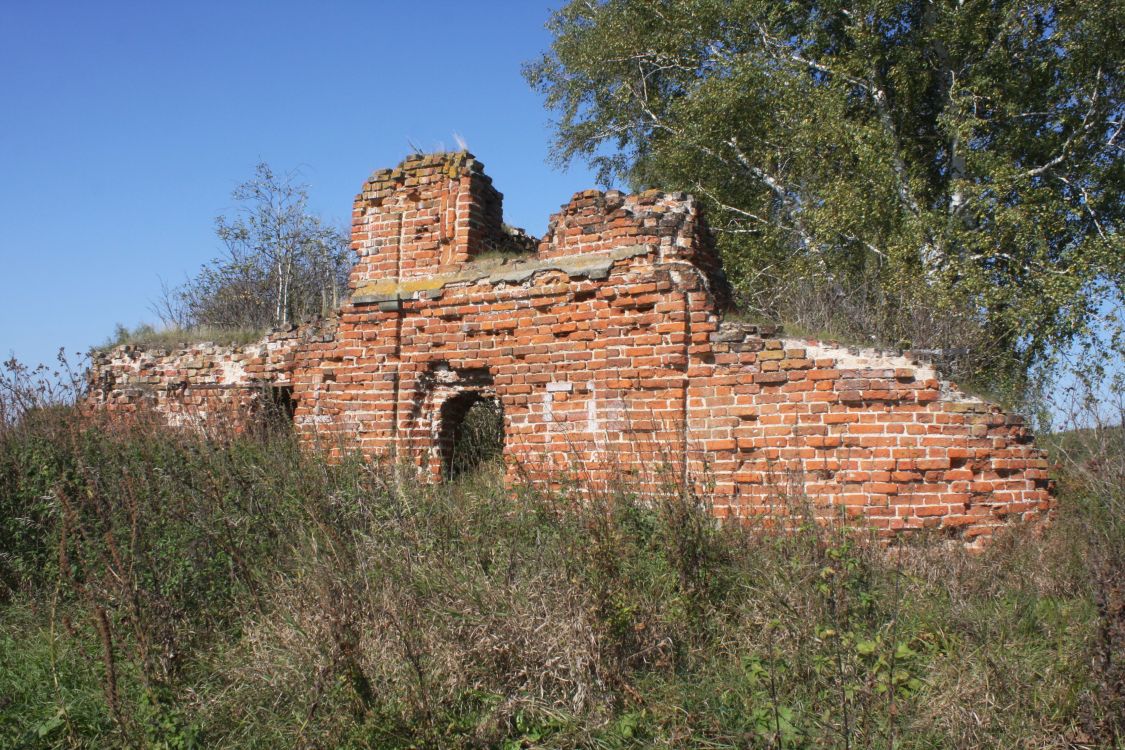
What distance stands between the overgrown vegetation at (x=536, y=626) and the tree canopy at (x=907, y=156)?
6.04 meters

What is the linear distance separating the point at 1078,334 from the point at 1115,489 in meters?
8.47

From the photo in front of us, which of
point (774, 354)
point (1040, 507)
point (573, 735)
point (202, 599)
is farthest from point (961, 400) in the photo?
point (202, 599)

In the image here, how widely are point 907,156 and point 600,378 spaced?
421 inches

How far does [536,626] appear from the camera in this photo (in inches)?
144

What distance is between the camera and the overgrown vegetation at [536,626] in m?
3.25

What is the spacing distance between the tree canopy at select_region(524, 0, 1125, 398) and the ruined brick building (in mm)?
4601

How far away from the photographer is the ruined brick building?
4977mm

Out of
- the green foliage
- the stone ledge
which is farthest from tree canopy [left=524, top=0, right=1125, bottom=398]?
the green foliage

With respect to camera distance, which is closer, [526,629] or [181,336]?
[526,629]

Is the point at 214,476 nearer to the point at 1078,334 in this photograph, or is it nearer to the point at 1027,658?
the point at 1027,658

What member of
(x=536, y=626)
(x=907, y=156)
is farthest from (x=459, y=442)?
(x=907, y=156)

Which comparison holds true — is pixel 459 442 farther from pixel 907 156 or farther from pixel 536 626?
pixel 907 156

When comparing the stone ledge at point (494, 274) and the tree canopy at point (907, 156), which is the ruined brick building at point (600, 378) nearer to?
the stone ledge at point (494, 274)

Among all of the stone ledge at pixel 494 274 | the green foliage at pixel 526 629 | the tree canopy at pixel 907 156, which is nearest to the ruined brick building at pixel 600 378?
the stone ledge at pixel 494 274
